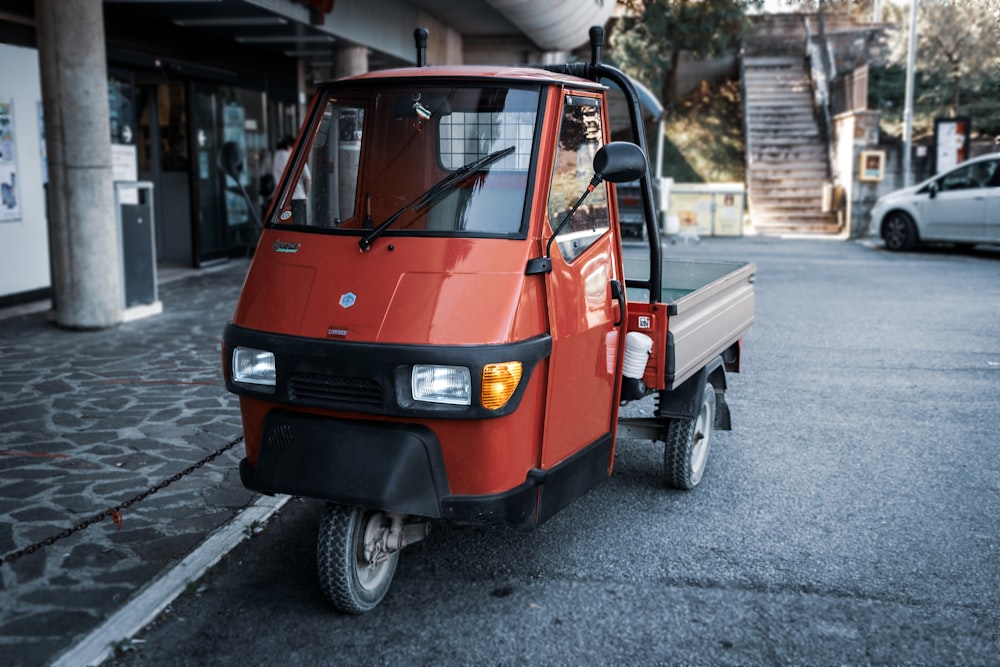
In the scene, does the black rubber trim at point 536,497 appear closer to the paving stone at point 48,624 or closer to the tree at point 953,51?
the paving stone at point 48,624

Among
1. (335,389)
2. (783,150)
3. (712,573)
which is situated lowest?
(712,573)

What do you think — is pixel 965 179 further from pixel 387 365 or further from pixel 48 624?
pixel 48 624

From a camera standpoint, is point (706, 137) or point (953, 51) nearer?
point (953, 51)

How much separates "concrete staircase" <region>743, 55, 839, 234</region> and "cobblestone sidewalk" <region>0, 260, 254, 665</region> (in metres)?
Result: 18.0

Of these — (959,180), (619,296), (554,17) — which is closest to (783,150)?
(959,180)

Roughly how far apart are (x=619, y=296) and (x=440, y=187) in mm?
A: 1015

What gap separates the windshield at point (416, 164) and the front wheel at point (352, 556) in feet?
3.55

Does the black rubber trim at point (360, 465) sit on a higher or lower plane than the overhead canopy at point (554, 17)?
lower

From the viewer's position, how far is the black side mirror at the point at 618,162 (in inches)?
156

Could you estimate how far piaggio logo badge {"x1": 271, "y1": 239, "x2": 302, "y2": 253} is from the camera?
13.8ft

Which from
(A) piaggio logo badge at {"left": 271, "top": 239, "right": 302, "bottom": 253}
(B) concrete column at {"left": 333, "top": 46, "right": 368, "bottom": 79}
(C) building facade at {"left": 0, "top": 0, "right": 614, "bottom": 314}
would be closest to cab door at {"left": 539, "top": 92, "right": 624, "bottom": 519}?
(A) piaggio logo badge at {"left": 271, "top": 239, "right": 302, "bottom": 253}

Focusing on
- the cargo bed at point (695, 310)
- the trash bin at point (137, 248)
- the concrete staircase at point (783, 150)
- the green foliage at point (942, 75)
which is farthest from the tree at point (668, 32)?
the cargo bed at point (695, 310)

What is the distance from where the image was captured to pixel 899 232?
19.1 meters

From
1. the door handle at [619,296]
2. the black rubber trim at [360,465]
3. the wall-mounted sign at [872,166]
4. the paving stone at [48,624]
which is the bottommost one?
the paving stone at [48,624]
